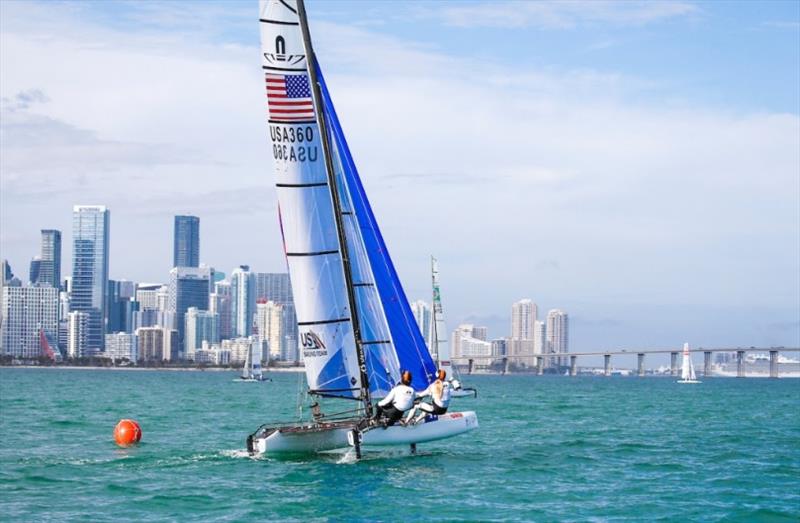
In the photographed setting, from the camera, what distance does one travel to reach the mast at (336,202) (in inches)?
895

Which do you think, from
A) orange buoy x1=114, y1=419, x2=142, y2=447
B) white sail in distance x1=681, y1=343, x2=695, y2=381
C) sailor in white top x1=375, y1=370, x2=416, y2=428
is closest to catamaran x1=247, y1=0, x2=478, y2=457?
sailor in white top x1=375, y1=370, x2=416, y2=428

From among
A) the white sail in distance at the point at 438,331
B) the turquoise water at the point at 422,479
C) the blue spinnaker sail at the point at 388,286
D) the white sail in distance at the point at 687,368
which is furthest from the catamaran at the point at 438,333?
the white sail in distance at the point at 687,368

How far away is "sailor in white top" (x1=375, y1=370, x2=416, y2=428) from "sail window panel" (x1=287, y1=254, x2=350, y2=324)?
1.84 metres

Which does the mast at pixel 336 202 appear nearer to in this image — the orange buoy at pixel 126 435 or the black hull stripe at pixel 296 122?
the black hull stripe at pixel 296 122

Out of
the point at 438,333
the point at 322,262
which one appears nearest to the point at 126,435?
the point at 322,262

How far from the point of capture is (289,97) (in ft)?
75.0

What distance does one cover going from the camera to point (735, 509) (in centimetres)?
1917

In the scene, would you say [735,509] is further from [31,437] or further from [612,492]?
[31,437]

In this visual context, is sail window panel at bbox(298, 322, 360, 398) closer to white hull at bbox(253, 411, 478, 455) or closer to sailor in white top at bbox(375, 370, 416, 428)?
white hull at bbox(253, 411, 478, 455)

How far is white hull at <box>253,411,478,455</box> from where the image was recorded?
22.7 m

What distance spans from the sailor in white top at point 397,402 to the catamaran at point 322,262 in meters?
0.25

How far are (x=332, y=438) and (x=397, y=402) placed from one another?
4.73ft

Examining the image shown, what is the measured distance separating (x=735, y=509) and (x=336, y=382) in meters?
7.73

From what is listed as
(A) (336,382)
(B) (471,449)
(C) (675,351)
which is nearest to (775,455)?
(B) (471,449)
